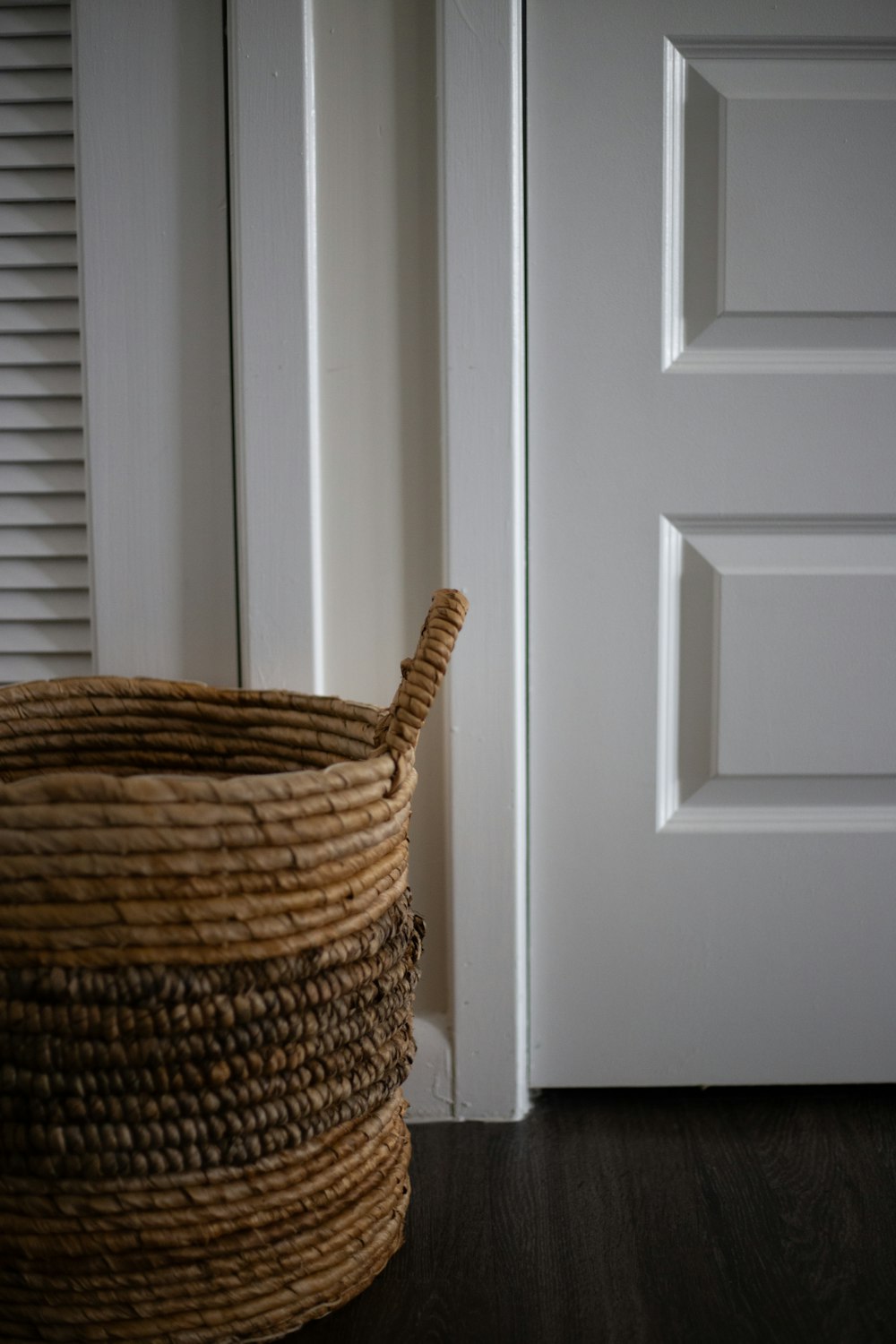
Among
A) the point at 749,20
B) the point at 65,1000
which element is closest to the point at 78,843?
the point at 65,1000

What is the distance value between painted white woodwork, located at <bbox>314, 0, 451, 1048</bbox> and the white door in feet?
0.35

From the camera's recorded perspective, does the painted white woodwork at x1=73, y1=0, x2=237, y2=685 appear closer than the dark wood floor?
No

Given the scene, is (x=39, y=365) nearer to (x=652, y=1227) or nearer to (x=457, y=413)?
(x=457, y=413)

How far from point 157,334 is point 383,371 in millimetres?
221

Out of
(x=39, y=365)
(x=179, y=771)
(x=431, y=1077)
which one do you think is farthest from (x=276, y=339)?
(x=431, y=1077)

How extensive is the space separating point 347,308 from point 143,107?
265 millimetres

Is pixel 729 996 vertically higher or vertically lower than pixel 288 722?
lower

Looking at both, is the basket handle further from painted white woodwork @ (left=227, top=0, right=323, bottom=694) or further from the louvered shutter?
the louvered shutter

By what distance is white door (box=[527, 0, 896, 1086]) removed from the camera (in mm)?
1020

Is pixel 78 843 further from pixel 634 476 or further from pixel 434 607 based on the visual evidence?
pixel 634 476

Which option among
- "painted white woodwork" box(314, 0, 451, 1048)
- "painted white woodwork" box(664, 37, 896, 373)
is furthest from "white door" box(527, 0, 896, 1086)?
"painted white woodwork" box(314, 0, 451, 1048)

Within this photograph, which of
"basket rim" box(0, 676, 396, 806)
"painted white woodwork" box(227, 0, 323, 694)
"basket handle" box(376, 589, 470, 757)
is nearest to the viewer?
"basket rim" box(0, 676, 396, 806)

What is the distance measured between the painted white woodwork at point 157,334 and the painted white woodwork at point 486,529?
23 cm

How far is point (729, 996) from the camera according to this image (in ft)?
3.58
